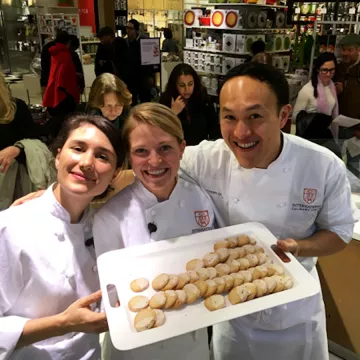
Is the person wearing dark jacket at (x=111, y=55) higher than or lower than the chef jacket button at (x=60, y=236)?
higher

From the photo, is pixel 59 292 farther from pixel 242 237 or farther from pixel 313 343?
pixel 313 343

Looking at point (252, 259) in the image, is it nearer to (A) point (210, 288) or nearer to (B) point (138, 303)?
(A) point (210, 288)

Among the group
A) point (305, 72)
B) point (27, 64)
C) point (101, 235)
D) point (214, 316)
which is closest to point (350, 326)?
point (214, 316)

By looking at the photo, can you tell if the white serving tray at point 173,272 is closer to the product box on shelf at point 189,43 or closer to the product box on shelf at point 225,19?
the product box on shelf at point 225,19

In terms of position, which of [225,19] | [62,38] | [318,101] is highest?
[225,19]

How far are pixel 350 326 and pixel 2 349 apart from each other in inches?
67.6

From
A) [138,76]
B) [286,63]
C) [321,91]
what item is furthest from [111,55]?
[321,91]

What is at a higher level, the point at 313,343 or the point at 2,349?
the point at 2,349

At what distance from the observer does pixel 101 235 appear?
4.00ft

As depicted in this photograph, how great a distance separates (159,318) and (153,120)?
23.1 inches

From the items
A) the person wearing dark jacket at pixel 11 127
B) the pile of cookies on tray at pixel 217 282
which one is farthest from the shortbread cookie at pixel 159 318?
the person wearing dark jacket at pixel 11 127

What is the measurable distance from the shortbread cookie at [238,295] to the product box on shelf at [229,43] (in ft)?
→ 15.6

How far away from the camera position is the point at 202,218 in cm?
138

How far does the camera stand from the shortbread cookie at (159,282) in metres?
1.15
